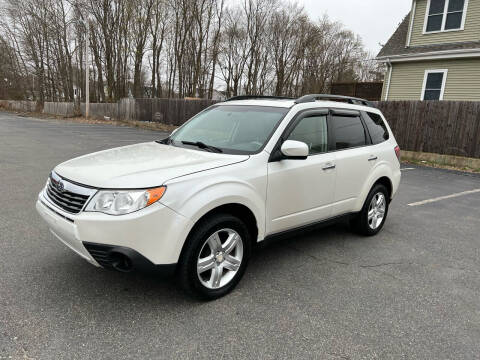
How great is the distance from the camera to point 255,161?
10.7ft

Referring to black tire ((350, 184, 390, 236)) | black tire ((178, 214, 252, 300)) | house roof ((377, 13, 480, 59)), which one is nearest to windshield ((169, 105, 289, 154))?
black tire ((178, 214, 252, 300))

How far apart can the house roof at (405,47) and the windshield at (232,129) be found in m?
15.4

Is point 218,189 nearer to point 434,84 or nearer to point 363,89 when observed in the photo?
point 434,84

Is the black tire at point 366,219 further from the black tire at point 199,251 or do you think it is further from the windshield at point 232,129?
the black tire at point 199,251

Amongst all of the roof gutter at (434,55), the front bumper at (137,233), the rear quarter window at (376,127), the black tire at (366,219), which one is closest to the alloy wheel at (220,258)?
the front bumper at (137,233)

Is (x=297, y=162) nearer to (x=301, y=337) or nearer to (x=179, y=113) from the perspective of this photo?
(x=301, y=337)

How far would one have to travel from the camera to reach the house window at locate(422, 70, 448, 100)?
53.4 feet

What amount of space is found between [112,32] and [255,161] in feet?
113

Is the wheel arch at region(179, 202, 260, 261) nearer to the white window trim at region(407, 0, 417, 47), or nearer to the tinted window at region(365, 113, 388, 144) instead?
the tinted window at region(365, 113, 388, 144)

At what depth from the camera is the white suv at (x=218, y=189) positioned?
2.59 metres

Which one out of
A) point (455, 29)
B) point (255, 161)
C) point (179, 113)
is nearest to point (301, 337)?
point (255, 161)

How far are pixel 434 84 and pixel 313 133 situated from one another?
51.7ft

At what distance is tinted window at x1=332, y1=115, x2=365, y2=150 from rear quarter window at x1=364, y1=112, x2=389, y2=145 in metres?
0.22

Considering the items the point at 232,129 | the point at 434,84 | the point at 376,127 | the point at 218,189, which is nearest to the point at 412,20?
the point at 434,84
